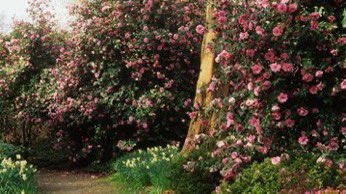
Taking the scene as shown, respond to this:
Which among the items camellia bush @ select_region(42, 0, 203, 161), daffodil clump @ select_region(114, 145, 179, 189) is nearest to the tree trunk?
daffodil clump @ select_region(114, 145, 179, 189)

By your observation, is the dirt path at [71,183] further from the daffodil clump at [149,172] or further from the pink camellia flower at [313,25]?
the pink camellia flower at [313,25]

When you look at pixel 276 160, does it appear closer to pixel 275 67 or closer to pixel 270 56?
pixel 275 67

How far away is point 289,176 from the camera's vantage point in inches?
227

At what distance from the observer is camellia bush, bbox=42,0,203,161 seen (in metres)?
11.5

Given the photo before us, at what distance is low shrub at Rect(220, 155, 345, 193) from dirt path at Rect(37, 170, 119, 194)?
143 inches

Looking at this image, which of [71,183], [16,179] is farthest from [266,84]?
[71,183]

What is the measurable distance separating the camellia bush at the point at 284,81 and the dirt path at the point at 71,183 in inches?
131

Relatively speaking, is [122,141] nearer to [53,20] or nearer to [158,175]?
[158,175]

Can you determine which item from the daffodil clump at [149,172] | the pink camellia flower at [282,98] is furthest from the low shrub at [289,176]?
the daffodil clump at [149,172]

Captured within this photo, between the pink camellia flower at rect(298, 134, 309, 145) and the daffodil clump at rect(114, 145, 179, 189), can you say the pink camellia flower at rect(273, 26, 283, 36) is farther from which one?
the daffodil clump at rect(114, 145, 179, 189)

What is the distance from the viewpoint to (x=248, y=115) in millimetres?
6809

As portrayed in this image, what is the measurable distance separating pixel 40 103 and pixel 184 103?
413cm

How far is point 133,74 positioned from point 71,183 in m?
2.43

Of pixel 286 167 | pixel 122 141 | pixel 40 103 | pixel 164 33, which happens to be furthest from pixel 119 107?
pixel 286 167
